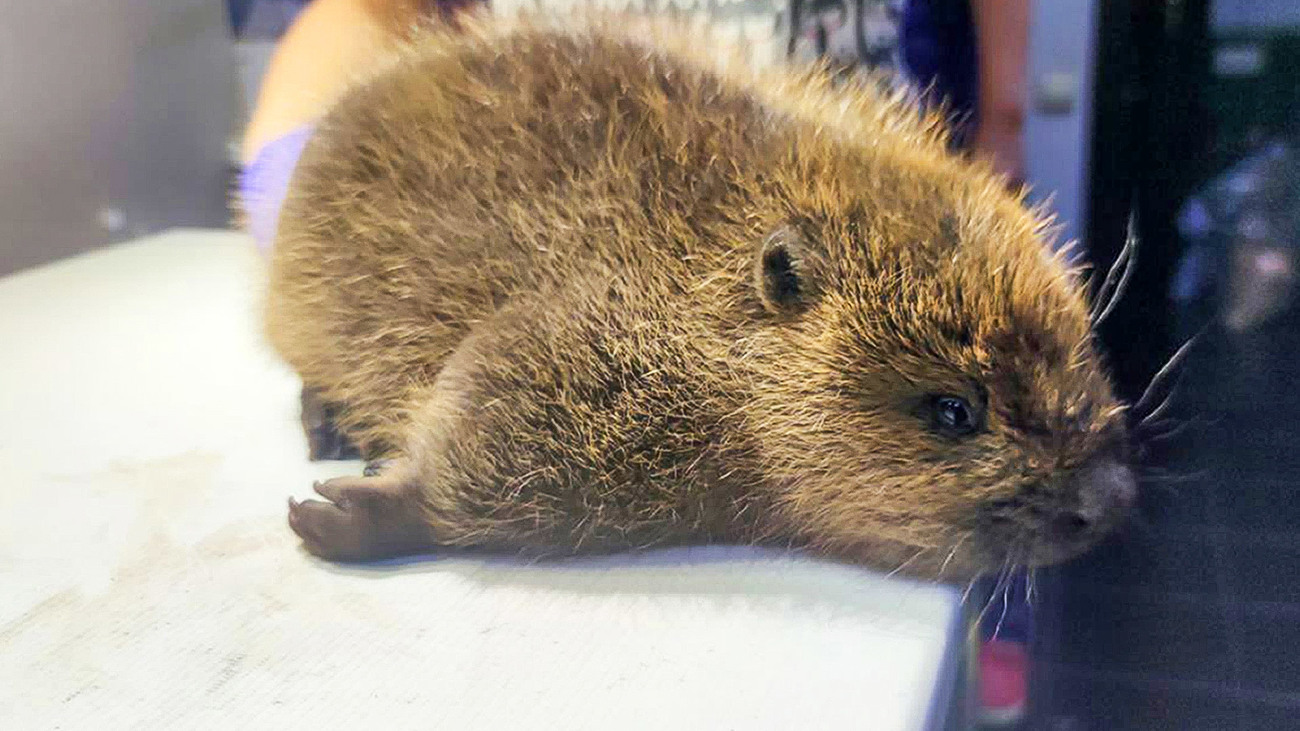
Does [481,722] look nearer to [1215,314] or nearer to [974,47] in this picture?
[974,47]

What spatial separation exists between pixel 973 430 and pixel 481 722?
259 mm

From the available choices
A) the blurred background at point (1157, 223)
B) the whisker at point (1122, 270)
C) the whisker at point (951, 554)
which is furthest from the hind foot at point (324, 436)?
the whisker at point (1122, 270)

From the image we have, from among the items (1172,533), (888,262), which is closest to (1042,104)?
(888,262)

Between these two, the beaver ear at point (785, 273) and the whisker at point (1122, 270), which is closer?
the beaver ear at point (785, 273)

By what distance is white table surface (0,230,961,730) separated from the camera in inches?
16.9

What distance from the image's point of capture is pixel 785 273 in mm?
476

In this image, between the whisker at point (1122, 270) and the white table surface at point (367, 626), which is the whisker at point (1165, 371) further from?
the white table surface at point (367, 626)

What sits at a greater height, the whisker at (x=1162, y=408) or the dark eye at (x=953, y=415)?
the dark eye at (x=953, y=415)

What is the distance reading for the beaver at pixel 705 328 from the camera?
463 mm

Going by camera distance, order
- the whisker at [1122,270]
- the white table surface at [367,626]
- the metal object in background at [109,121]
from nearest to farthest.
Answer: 1. the white table surface at [367,626]
2. the whisker at [1122,270]
3. the metal object in background at [109,121]

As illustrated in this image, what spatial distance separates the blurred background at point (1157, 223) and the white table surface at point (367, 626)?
0.23 m

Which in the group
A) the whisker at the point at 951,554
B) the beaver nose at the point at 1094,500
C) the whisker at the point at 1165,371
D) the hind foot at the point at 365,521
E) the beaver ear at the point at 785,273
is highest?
the beaver ear at the point at 785,273

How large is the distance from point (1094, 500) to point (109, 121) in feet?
3.07

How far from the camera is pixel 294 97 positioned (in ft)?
2.13
